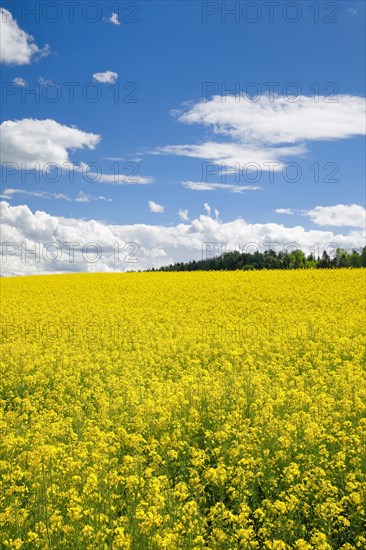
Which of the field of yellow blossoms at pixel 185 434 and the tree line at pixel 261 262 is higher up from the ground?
the tree line at pixel 261 262

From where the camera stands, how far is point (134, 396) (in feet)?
30.3

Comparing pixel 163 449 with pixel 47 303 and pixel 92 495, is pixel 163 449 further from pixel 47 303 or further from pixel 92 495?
pixel 47 303

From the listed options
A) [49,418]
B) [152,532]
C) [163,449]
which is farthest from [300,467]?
[49,418]

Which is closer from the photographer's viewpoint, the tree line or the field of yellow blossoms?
the field of yellow blossoms

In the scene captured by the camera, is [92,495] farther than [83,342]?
No

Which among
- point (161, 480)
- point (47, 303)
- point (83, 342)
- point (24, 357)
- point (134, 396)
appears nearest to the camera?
point (161, 480)

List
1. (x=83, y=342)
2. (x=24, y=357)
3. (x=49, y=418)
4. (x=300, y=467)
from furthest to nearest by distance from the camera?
(x=83, y=342) < (x=24, y=357) < (x=49, y=418) < (x=300, y=467)

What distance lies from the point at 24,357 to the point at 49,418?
4956mm

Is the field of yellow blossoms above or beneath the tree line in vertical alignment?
beneath

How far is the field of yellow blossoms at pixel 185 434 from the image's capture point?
5.29m

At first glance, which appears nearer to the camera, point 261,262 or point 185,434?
point 185,434

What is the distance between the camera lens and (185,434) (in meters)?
7.86

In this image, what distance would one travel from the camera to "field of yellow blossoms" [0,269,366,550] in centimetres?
529

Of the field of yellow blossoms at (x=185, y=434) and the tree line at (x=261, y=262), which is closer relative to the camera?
the field of yellow blossoms at (x=185, y=434)
